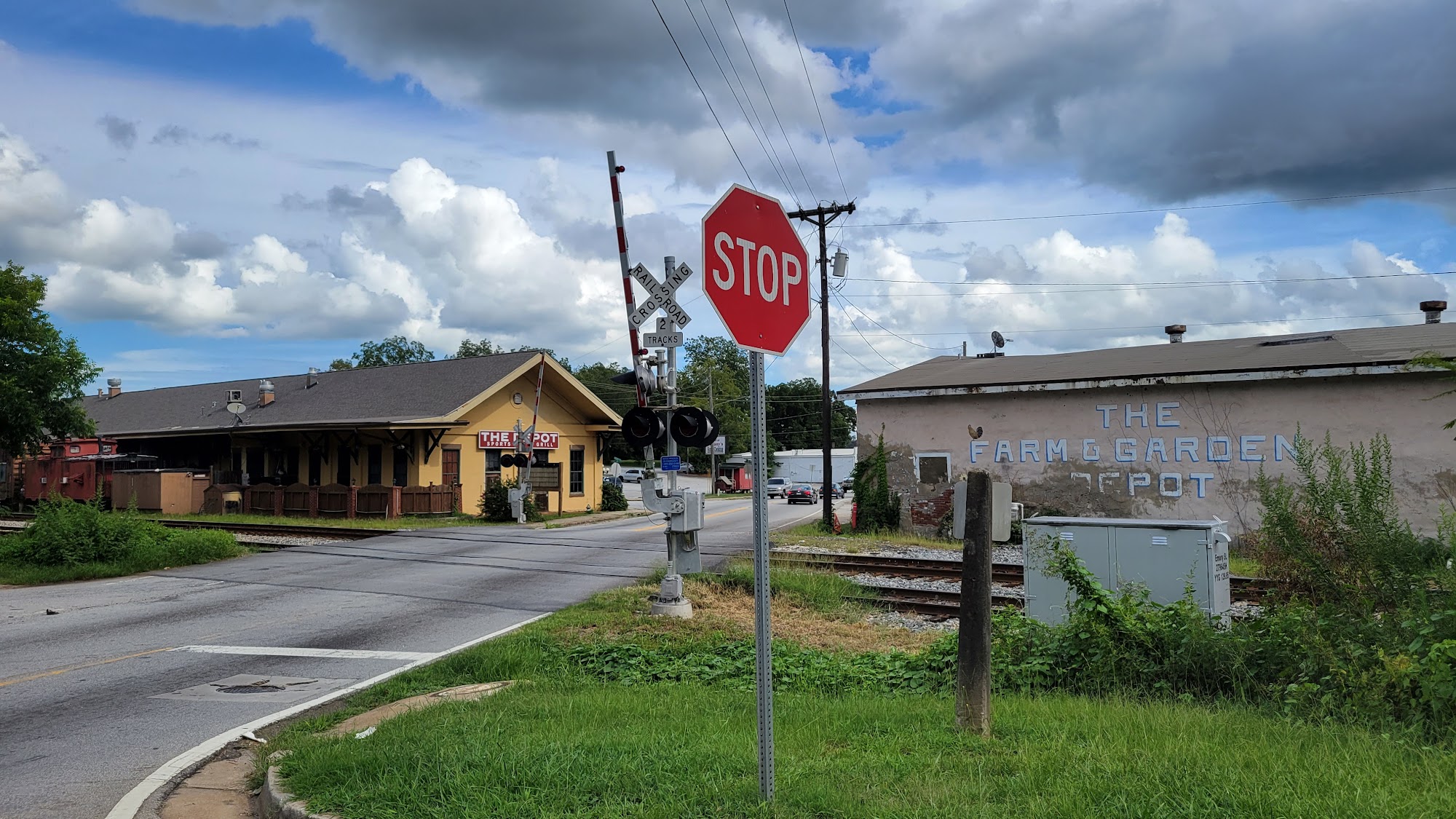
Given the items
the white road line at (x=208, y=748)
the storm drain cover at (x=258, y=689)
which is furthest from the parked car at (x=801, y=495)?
the storm drain cover at (x=258, y=689)

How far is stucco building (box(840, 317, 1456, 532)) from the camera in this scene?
19281 mm

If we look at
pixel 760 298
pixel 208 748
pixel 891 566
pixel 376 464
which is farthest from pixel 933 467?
pixel 760 298

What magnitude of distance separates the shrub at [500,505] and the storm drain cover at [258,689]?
67.6 ft

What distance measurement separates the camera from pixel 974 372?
2739cm

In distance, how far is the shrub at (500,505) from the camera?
30172mm

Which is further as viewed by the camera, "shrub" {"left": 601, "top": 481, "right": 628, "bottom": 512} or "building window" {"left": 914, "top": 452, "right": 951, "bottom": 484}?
"shrub" {"left": 601, "top": 481, "right": 628, "bottom": 512}

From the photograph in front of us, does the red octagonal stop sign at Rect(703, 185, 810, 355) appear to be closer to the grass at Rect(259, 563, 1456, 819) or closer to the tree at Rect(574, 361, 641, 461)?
the grass at Rect(259, 563, 1456, 819)

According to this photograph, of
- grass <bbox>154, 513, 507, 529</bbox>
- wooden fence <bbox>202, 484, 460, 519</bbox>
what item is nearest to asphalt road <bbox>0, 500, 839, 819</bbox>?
grass <bbox>154, 513, 507, 529</bbox>

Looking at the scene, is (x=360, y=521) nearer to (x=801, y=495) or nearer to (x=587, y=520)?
(x=587, y=520)

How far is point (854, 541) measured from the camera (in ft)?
78.6

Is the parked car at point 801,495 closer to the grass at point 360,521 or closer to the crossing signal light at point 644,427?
the grass at point 360,521

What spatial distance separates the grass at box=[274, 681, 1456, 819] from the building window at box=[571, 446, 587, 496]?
30.5 m

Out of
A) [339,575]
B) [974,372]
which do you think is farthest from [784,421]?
[339,575]

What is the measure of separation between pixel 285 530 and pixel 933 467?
58.0 feet
